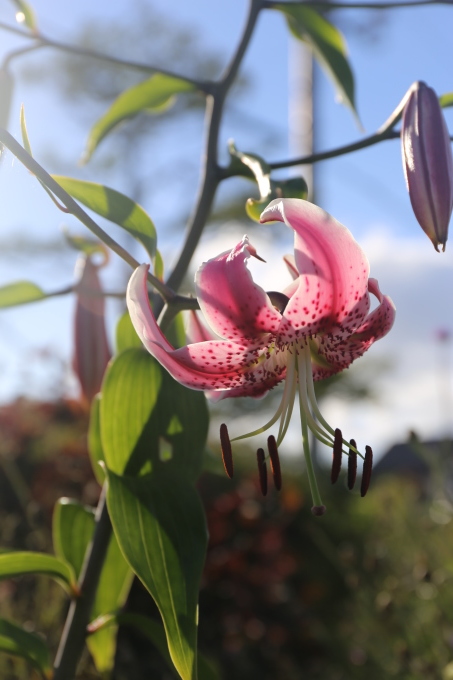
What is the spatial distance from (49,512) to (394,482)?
2.31 metres

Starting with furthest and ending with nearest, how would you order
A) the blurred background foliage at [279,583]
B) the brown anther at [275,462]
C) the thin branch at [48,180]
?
the blurred background foliage at [279,583]
the brown anther at [275,462]
the thin branch at [48,180]

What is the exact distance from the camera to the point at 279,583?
2318 mm

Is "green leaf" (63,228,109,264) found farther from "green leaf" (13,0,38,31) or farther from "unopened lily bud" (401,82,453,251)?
"unopened lily bud" (401,82,453,251)

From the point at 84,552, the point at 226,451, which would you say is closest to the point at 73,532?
the point at 84,552

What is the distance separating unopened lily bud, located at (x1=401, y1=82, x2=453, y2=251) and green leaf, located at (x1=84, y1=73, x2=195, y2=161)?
30 cm

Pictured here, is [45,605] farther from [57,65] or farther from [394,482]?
[57,65]

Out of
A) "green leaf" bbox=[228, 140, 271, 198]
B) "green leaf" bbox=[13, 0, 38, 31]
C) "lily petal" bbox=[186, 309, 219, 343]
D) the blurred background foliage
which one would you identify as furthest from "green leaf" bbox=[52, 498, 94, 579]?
the blurred background foliage

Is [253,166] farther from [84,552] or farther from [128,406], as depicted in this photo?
[84,552]

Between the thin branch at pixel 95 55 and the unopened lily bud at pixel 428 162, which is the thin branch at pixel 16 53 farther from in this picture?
the unopened lily bud at pixel 428 162

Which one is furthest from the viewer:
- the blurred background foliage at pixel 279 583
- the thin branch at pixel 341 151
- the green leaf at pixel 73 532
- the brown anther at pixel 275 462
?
the blurred background foliage at pixel 279 583

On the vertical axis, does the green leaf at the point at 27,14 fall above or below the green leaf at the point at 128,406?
above

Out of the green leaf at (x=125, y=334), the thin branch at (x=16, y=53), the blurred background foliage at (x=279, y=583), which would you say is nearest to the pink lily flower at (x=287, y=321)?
the green leaf at (x=125, y=334)

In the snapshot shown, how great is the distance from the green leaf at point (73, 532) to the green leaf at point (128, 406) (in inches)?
7.1

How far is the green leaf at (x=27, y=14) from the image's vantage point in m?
0.65
